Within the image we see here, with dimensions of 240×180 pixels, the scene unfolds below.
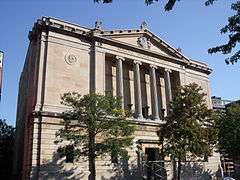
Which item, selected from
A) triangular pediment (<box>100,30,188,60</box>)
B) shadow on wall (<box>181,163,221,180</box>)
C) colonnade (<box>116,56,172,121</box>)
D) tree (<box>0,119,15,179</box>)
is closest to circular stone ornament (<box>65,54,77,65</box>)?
triangular pediment (<box>100,30,188,60</box>)

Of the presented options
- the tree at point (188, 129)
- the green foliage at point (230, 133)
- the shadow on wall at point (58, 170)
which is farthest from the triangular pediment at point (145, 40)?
the shadow on wall at point (58, 170)

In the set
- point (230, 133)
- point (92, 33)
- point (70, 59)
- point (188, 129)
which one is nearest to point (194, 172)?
point (230, 133)

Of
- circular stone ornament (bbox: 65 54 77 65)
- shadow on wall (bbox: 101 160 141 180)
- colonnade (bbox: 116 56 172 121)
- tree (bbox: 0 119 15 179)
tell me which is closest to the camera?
shadow on wall (bbox: 101 160 141 180)

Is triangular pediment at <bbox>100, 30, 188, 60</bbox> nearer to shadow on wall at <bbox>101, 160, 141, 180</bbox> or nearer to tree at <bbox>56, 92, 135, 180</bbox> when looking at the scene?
tree at <bbox>56, 92, 135, 180</bbox>

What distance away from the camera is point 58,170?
979 inches

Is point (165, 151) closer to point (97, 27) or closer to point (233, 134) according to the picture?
point (233, 134)

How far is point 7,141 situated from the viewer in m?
42.5

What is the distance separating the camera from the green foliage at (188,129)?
24.8 m

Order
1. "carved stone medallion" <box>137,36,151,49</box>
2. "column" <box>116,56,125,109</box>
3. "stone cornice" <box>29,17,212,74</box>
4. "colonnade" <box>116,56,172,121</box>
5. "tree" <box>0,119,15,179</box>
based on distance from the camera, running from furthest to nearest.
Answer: "tree" <box>0,119,15,179</box>, "carved stone medallion" <box>137,36,151,49</box>, "colonnade" <box>116,56,172,121</box>, "column" <box>116,56,125,109</box>, "stone cornice" <box>29,17,212,74</box>

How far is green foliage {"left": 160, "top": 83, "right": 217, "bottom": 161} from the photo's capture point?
81.5 feet

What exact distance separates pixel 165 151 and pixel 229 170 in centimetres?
2618

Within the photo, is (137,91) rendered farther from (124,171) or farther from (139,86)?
(124,171)

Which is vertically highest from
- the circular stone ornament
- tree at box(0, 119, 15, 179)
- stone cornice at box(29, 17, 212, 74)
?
stone cornice at box(29, 17, 212, 74)

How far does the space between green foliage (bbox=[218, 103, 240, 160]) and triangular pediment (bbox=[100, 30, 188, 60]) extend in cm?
986
